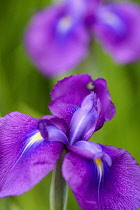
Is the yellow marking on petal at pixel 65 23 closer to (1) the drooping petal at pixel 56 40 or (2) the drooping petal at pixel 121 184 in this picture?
(1) the drooping petal at pixel 56 40

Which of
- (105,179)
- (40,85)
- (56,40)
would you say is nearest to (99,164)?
(105,179)

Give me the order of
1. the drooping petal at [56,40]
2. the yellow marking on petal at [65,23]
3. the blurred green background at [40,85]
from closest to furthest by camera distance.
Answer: the blurred green background at [40,85] → the drooping petal at [56,40] → the yellow marking on petal at [65,23]

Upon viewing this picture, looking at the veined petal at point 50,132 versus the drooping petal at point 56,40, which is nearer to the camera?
the veined petal at point 50,132

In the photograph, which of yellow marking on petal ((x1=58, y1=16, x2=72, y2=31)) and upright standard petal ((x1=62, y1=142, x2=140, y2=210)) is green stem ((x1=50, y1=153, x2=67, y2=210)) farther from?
yellow marking on petal ((x1=58, y1=16, x2=72, y2=31))

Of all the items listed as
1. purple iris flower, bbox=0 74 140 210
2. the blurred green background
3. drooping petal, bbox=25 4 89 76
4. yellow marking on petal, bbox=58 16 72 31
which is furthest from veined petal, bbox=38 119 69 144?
yellow marking on petal, bbox=58 16 72 31

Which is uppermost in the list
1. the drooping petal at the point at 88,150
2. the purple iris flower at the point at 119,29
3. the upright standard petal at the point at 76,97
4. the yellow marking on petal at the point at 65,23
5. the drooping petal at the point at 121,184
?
the yellow marking on petal at the point at 65,23

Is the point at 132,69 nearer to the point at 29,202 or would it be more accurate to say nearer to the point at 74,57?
the point at 74,57

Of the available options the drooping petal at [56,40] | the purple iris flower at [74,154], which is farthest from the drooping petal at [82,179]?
the drooping petal at [56,40]
